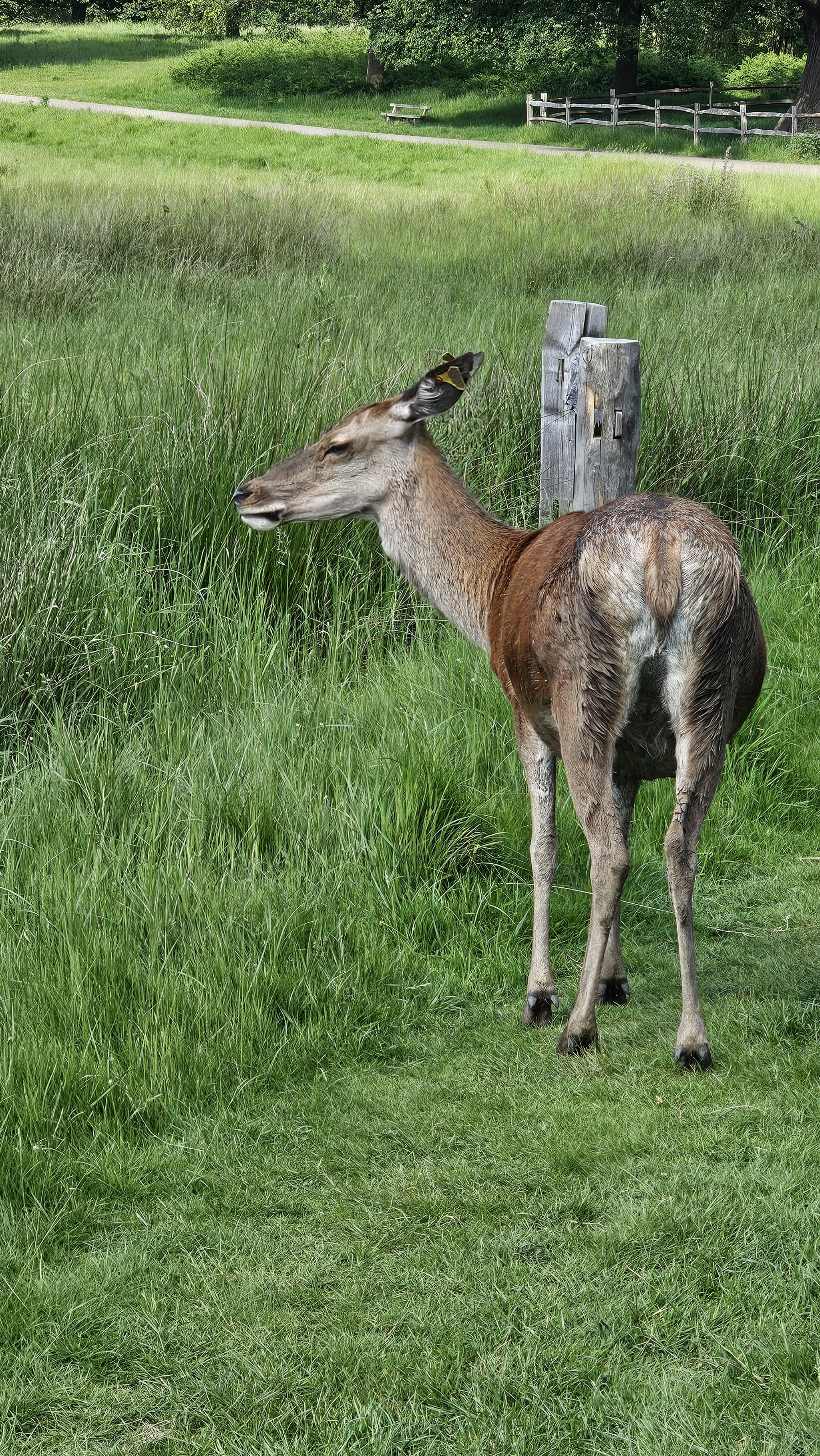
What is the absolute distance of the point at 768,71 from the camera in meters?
41.8

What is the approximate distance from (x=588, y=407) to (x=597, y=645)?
2111 millimetres

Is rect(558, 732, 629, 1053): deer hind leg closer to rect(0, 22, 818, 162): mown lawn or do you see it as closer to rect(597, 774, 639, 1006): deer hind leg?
rect(597, 774, 639, 1006): deer hind leg

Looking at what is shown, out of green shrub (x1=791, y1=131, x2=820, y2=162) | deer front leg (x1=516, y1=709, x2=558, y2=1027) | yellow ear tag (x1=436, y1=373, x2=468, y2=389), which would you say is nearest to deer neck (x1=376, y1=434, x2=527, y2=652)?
yellow ear tag (x1=436, y1=373, x2=468, y2=389)

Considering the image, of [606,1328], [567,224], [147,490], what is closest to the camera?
[606,1328]

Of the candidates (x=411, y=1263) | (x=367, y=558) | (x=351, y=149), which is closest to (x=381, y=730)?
(x=367, y=558)

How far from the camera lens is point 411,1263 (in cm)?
291

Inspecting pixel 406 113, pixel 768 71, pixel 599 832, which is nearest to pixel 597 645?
pixel 599 832

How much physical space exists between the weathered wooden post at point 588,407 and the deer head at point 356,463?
2.92 feet

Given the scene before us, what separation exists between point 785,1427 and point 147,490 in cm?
488

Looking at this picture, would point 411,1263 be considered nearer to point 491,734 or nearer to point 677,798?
point 677,798

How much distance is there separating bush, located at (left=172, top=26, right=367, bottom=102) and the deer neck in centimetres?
4155

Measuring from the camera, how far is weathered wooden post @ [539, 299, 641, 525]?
196 inches

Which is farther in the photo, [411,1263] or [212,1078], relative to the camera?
[212,1078]

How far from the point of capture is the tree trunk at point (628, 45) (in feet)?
117
